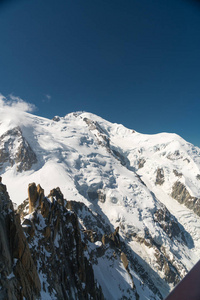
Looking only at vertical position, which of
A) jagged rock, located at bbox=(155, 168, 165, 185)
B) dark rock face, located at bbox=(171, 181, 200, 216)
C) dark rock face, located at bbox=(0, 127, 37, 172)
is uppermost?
dark rock face, located at bbox=(0, 127, 37, 172)

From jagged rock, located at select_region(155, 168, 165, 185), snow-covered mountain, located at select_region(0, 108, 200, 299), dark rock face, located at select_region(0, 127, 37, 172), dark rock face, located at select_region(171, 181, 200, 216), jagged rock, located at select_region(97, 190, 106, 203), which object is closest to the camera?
snow-covered mountain, located at select_region(0, 108, 200, 299)

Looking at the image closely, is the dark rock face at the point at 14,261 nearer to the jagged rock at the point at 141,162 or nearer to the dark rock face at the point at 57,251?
the dark rock face at the point at 57,251

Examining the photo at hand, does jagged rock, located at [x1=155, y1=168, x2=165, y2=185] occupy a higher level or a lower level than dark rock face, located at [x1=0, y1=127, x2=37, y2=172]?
lower

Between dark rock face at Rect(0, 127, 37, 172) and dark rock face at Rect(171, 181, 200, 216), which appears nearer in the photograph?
dark rock face at Rect(0, 127, 37, 172)

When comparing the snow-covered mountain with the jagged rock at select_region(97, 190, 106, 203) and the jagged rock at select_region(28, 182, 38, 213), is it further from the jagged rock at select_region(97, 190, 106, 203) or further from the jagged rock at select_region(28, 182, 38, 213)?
the jagged rock at select_region(28, 182, 38, 213)

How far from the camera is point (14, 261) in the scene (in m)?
9.77

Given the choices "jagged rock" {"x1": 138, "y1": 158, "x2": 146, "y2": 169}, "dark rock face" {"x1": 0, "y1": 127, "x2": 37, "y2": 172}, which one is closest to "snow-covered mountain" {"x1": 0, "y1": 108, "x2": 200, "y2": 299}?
"dark rock face" {"x1": 0, "y1": 127, "x2": 37, "y2": 172}

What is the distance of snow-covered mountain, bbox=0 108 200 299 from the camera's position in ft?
177

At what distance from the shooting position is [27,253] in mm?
11141

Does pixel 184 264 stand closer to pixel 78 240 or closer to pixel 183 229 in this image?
pixel 183 229

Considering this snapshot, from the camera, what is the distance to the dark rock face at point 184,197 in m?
127

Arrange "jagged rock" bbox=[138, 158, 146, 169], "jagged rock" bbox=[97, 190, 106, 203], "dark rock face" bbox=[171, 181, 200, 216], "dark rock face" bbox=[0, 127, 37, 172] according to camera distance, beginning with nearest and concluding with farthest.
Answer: "dark rock face" bbox=[0, 127, 37, 172] < "jagged rock" bbox=[97, 190, 106, 203] < "dark rock face" bbox=[171, 181, 200, 216] < "jagged rock" bbox=[138, 158, 146, 169]

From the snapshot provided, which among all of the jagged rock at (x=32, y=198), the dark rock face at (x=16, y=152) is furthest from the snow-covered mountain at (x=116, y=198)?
the jagged rock at (x=32, y=198)

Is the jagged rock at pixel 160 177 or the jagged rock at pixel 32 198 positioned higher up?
the jagged rock at pixel 160 177
